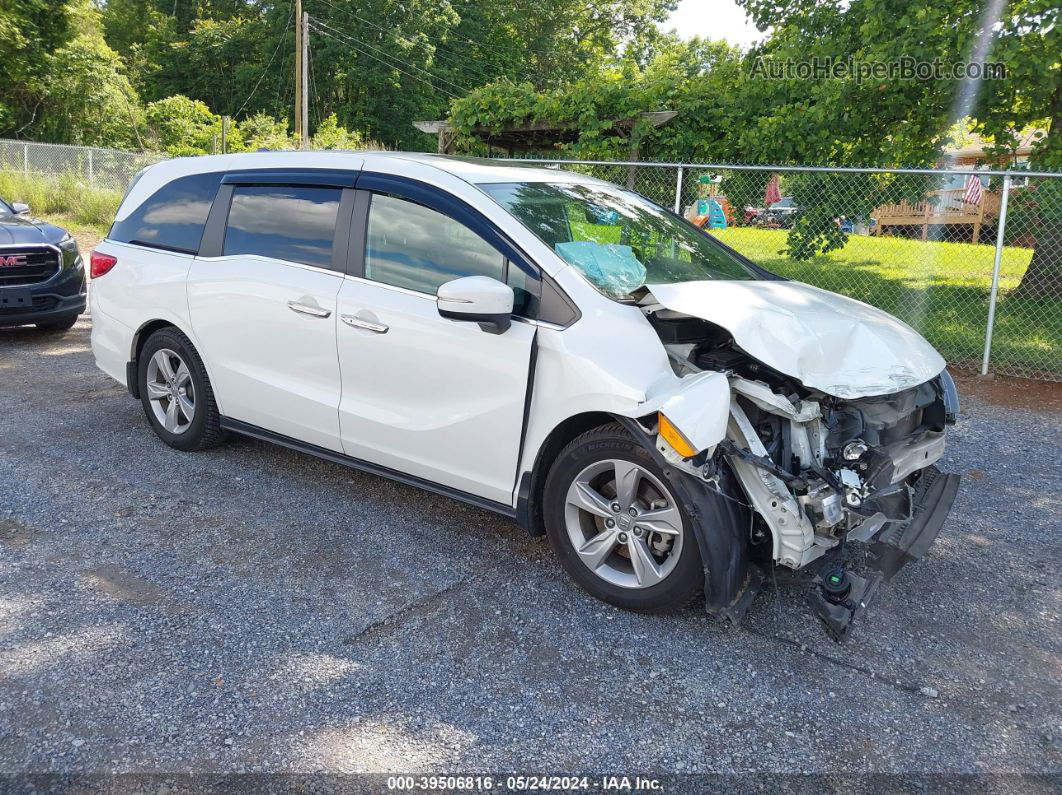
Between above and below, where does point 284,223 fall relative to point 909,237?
below

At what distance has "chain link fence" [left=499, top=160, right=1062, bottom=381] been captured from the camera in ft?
27.6

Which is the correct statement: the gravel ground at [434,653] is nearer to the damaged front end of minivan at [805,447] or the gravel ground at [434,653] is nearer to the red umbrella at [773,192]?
the damaged front end of minivan at [805,447]

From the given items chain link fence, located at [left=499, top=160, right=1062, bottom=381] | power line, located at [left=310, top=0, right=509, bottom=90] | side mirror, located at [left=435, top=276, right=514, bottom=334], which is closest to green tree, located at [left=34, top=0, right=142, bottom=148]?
power line, located at [left=310, top=0, right=509, bottom=90]

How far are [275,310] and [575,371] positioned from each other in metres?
1.85

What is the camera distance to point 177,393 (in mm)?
5145

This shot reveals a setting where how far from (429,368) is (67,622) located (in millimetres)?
1774

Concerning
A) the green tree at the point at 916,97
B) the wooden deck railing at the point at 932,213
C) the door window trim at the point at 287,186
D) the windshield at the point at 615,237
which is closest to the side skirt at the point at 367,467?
the door window trim at the point at 287,186

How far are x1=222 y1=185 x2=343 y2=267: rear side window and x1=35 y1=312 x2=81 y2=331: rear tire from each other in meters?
4.59

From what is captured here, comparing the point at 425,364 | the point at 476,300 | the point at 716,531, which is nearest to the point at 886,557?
the point at 716,531

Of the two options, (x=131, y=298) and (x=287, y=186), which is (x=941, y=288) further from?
(x=131, y=298)

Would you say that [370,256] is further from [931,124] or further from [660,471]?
[931,124]

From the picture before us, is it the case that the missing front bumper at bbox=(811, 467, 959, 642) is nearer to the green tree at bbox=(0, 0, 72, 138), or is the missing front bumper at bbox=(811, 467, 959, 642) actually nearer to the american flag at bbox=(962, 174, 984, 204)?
the american flag at bbox=(962, 174, 984, 204)

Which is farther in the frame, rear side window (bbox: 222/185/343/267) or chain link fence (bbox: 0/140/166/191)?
chain link fence (bbox: 0/140/166/191)

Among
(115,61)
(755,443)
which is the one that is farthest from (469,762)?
(115,61)
